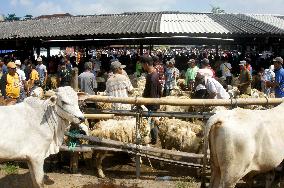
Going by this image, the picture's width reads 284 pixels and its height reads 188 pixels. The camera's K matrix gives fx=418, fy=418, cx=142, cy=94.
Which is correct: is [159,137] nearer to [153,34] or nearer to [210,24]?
[153,34]

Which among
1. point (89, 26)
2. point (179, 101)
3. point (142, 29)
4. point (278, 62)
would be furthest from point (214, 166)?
point (89, 26)

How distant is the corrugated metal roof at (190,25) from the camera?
16.2 metres

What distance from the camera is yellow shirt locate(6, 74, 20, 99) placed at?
980 cm

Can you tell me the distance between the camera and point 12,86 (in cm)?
982

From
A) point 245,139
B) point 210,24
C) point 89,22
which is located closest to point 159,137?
point 245,139

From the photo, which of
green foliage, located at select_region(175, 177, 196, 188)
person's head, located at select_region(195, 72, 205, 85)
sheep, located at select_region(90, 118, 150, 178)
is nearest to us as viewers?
green foliage, located at select_region(175, 177, 196, 188)

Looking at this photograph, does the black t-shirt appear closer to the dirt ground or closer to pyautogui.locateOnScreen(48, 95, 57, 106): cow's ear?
the dirt ground

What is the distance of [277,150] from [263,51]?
2510cm

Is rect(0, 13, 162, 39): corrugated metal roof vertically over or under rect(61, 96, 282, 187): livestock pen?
over

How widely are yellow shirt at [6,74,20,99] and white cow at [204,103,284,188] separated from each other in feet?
18.5

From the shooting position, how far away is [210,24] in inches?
718

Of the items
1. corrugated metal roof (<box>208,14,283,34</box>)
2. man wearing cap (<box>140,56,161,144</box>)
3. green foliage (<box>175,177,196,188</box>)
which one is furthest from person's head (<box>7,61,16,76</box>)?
corrugated metal roof (<box>208,14,283,34</box>)

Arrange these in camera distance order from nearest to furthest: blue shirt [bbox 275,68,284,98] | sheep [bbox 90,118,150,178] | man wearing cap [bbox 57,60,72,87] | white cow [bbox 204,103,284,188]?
white cow [bbox 204,103,284,188] < sheep [bbox 90,118,150,178] < blue shirt [bbox 275,68,284,98] < man wearing cap [bbox 57,60,72,87]

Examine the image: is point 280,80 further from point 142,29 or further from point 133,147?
point 142,29
